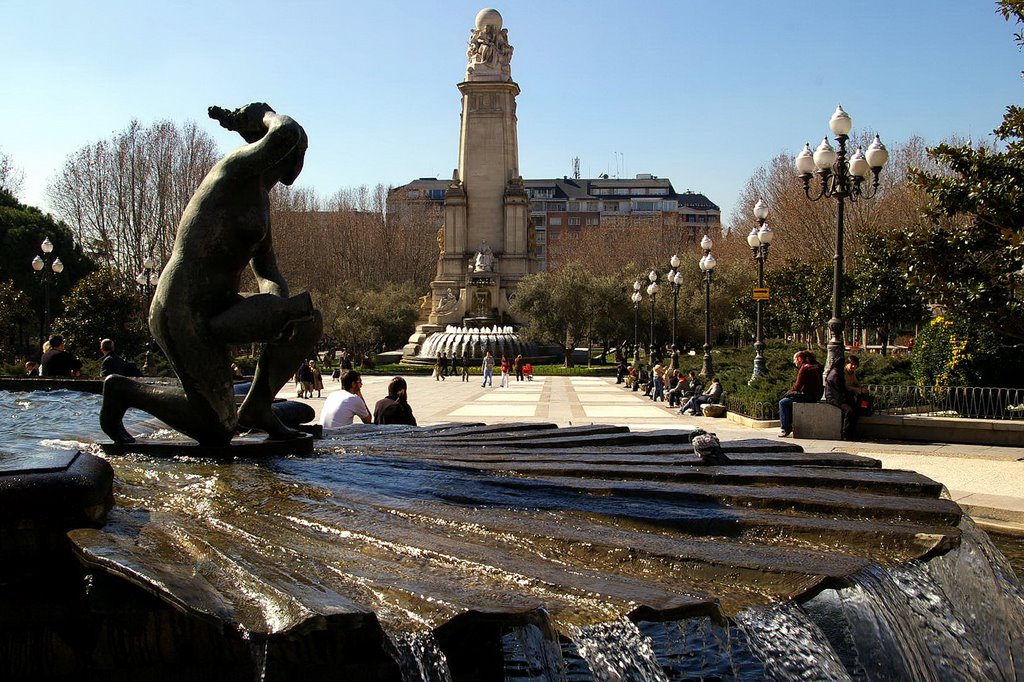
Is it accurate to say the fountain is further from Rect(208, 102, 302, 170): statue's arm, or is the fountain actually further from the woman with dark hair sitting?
Rect(208, 102, 302, 170): statue's arm

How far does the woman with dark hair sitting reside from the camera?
8617 mm

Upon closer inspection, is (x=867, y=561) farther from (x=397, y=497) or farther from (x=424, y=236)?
(x=424, y=236)

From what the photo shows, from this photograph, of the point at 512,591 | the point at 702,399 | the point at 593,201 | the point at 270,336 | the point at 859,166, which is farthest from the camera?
the point at 593,201

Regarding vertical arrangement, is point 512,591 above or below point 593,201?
below

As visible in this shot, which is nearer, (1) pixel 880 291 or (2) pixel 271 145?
(2) pixel 271 145

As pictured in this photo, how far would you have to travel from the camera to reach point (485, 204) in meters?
52.6

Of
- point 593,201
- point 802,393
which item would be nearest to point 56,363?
point 802,393

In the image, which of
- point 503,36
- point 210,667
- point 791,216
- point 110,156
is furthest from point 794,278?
point 210,667

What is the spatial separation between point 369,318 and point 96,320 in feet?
69.4

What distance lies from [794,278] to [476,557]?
107ft

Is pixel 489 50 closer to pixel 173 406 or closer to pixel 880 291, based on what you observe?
pixel 880 291

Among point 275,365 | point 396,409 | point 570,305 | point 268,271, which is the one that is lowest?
point 396,409

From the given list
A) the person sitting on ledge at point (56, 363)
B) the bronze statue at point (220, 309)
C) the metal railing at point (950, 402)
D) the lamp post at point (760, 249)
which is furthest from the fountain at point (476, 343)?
the bronze statue at point (220, 309)

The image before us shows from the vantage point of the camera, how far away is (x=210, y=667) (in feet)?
9.54
